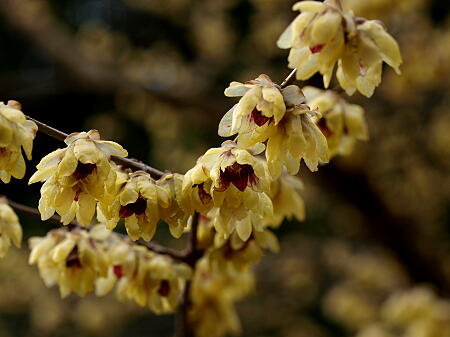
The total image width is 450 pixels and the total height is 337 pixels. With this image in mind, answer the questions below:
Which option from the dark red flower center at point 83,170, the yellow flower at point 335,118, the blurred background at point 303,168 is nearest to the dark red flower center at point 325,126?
the yellow flower at point 335,118

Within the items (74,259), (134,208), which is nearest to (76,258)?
(74,259)

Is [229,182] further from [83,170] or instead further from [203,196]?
[83,170]

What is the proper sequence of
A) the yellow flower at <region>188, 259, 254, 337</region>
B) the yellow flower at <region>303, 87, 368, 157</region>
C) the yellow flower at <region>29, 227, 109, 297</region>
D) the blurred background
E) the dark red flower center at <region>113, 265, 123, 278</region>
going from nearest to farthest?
the yellow flower at <region>29, 227, 109, 297</region>
the dark red flower center at <region>113, 265, 123, 278</region>
the yellow flower at <region>303, 87, 368, 157</region>
the yellow flower at <region>188, 259, 254, 337</region>
the blurred background

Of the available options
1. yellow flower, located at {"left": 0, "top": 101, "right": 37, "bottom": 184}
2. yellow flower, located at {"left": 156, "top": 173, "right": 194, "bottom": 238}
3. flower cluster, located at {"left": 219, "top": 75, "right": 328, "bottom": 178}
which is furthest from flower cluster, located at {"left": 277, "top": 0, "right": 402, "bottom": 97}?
yellow flower, located at {"left": 0, "top": 101, "right": 37, "bottom": 184}

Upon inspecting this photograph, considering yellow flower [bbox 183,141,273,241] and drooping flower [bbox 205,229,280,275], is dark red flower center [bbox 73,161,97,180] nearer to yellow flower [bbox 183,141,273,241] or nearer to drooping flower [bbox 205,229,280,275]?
yellow flower [bbox 183,141,273,241]

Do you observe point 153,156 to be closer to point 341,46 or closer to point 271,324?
point 271,324

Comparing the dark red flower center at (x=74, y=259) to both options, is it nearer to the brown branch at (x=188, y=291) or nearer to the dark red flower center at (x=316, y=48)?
the brown branch at (x=188, y=291)
